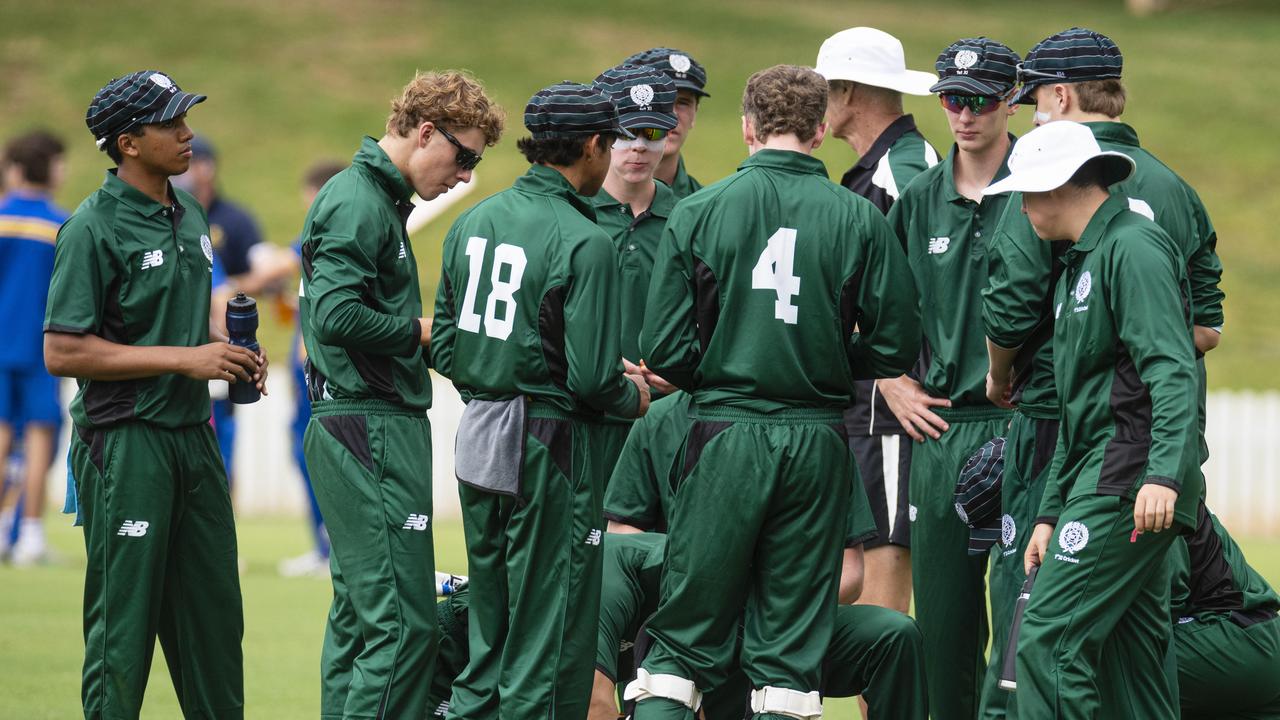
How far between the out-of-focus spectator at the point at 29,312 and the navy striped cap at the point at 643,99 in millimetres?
6055

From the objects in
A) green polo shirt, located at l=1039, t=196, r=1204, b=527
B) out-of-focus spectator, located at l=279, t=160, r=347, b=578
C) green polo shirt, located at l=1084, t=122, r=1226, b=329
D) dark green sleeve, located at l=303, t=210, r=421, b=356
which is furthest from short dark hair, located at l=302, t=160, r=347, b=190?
green polo shirt, located at l=1039, t=196, r=1204, b=527

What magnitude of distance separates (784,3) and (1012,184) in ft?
120

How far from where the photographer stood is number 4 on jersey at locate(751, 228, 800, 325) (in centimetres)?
562

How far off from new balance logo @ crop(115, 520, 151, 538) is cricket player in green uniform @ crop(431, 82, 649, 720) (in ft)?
3.86

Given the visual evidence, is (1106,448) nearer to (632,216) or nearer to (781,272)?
(781,272)

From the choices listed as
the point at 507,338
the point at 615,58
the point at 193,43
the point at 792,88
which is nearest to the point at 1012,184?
the point at 792,88

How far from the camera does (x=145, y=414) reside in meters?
5.93

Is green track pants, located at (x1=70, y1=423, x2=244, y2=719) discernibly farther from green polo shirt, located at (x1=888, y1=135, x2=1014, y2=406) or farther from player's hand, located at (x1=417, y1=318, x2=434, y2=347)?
green polo shirt, located at (x1=888, y1=135, x2=1014, y2=406)

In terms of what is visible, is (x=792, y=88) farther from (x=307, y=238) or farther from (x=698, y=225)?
(x=307, y=238)

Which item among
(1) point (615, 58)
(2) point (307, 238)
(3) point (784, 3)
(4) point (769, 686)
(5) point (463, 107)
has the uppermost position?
(3) point (784, 3)

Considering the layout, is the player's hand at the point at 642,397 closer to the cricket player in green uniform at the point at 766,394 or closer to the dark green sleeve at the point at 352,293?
the cricket player in green uniform at the point at 766,394

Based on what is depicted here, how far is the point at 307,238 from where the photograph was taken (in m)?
5.98

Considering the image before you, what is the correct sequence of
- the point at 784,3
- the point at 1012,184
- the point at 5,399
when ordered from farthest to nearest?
the point at 784,3
the point at 5,399
the point at 1012,184

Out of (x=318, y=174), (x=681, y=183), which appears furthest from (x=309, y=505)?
(x=681, y=183)
